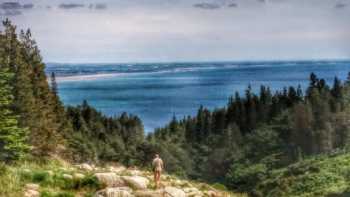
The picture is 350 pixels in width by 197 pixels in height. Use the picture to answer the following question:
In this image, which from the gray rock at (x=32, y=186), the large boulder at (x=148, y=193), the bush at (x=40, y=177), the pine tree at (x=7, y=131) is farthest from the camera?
the pine tree at (x=7, y=131)

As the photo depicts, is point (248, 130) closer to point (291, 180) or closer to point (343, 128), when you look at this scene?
point (343, 128)

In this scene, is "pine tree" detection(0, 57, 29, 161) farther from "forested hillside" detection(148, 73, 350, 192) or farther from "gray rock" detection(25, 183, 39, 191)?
"forested hillside" detection(148, 73, 350, 192)

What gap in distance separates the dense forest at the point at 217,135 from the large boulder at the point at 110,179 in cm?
2994

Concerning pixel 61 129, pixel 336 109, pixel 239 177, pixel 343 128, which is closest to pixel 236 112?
pixel 336 109

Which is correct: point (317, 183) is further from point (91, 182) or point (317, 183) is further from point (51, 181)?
point (51, 181)

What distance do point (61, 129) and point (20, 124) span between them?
17257 millimetres

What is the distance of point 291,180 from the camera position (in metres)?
51.9

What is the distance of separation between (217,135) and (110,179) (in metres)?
108

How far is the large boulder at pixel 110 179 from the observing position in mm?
19109

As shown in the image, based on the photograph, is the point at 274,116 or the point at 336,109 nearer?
the point at 336,109

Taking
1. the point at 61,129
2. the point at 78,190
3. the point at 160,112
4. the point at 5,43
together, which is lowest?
the point at 160,112

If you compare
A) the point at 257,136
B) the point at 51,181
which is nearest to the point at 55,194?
the point at 51,181

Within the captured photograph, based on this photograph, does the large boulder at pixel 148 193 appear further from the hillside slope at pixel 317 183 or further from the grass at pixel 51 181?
the hillside slope at pixel 317 183

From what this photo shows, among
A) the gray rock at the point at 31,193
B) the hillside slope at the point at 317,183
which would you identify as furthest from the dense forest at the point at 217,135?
the gray rock at the point at 31,193
